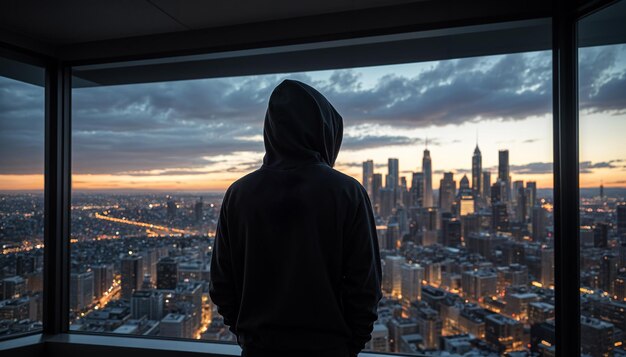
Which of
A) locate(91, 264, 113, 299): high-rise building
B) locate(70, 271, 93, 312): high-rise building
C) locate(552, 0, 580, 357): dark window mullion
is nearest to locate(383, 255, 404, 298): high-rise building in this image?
locate(552, 0, 580, 357): dark window mullion

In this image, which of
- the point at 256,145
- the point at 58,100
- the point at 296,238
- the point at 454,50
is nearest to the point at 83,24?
the point at 58,100

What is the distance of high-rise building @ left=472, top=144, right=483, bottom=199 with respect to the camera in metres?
1.99

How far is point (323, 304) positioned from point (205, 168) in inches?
62.0

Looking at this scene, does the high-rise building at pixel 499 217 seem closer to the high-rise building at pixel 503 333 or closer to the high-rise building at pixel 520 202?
the high-rise building at pixel 520 202

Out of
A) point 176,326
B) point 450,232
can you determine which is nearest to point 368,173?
point 450,232

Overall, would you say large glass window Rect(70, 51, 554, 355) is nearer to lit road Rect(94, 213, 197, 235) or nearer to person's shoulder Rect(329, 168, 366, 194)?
lit road Rect(94, 213, 197, 235)

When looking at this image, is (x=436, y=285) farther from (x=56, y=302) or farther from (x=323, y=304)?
(x=56, y=302)

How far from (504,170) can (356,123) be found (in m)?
0.86

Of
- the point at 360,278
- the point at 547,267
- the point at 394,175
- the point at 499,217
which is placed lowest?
the point at 547,267

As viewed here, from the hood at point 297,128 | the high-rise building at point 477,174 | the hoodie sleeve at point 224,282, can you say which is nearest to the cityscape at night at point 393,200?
the high-rise building at point 477,174

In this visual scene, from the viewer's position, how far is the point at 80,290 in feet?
8.29

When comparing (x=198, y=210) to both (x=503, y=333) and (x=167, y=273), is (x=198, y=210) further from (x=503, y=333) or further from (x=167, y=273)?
(x=503, y=333)

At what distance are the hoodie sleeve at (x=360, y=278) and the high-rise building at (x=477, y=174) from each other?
113 cm

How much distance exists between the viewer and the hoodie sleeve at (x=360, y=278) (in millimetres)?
1077
